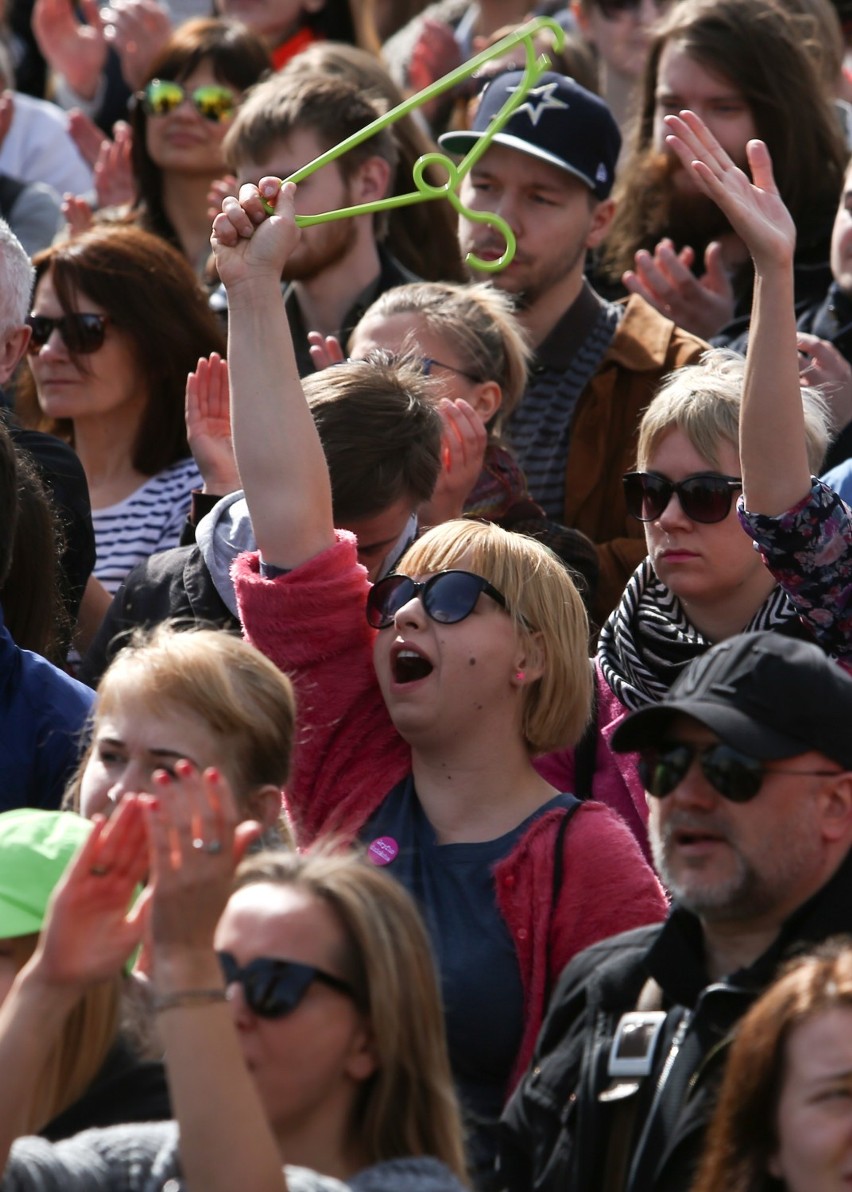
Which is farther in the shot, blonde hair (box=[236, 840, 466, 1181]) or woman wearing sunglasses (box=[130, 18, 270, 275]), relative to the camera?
woman wearing sunglasses (box=[130, 18, 270, 275])

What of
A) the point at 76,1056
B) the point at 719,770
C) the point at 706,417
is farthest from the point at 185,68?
the point at 76,1056

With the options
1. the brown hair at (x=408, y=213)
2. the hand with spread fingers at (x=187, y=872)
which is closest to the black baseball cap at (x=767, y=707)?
the hand with spread fingers at (x=187, y=872)

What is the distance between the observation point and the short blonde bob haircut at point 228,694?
130 inches

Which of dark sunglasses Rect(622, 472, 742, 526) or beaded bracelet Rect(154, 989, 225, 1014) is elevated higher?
beaded bracelet Rect(154, 989, 225, 1014)

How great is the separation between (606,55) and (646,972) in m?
4.75

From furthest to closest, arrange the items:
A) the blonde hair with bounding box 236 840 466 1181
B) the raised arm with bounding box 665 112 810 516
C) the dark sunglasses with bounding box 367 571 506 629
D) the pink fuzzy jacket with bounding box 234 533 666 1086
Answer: the dark sunglasses with bounding box 367 571 506 629 → the raised arm with bounding box 665 112 810 516 → the pink fuzzy jacket with bounding box 234 533 666 1086 → the blonde hair with bounding box 236 840 466 1181

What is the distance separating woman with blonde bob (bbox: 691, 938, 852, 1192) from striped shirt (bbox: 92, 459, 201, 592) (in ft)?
9.19

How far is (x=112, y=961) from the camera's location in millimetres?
2508

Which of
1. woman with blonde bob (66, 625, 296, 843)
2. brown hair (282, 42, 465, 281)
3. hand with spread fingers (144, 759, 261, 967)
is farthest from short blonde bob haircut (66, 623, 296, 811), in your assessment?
brown hair (282, 42, 465, 281)

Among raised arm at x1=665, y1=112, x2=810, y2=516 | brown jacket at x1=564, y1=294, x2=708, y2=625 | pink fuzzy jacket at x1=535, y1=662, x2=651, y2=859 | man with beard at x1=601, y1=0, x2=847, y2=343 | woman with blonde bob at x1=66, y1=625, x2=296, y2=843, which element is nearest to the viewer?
woman with blonde bob at x1=66, y1=625, x2=296, y2=843

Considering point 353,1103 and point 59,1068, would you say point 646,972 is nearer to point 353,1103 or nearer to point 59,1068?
point 353,1103

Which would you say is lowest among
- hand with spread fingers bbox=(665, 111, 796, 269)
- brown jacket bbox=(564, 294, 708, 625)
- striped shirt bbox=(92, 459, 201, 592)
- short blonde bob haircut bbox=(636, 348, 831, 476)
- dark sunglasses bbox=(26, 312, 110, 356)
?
striped shirt bbox=(92, 459, 201, 592)

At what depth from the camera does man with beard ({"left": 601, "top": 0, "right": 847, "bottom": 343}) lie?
18.1 ft

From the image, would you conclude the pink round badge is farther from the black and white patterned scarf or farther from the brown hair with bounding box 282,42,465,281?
the brown hair with bounding box 282,42,465,281
